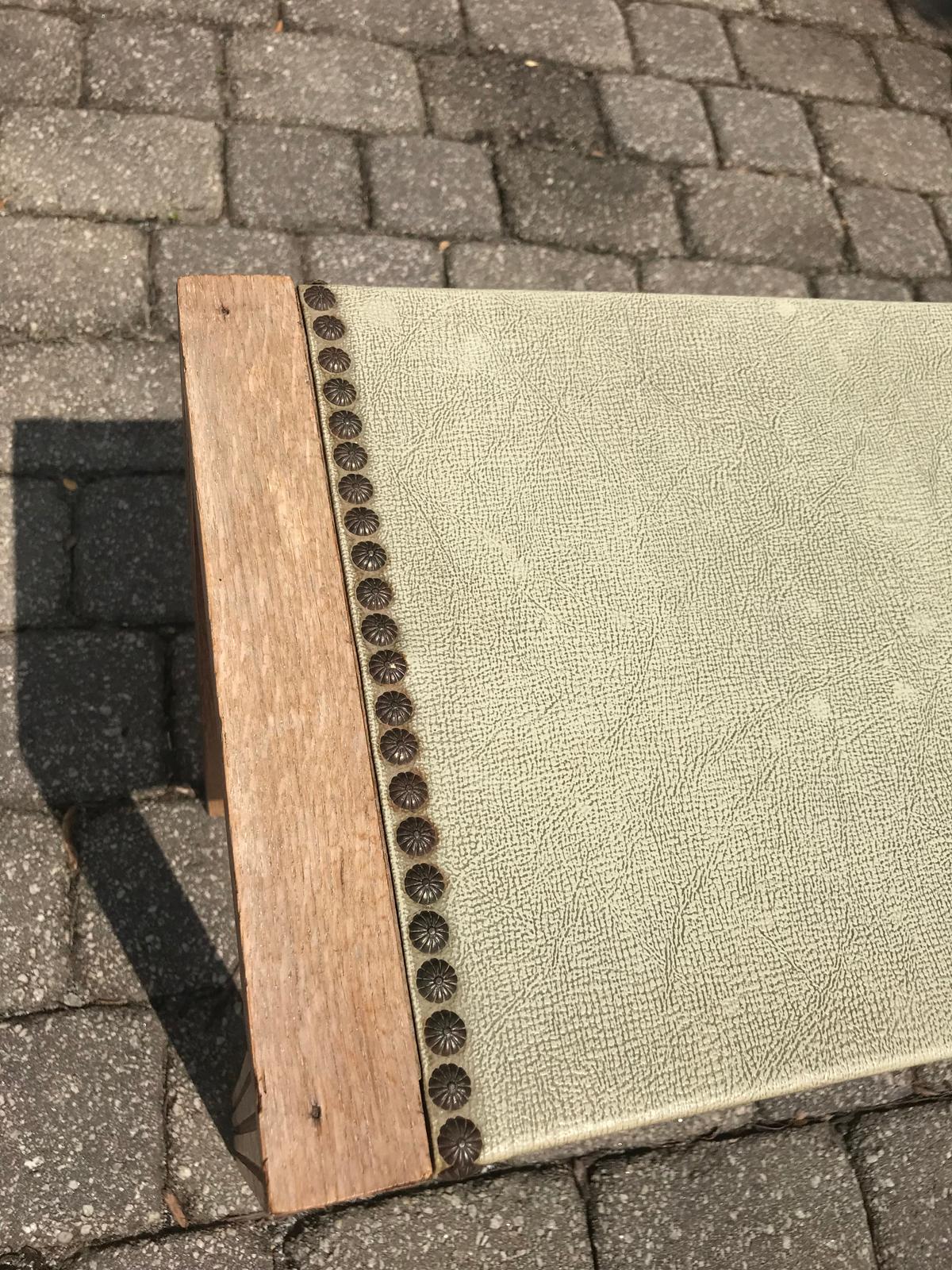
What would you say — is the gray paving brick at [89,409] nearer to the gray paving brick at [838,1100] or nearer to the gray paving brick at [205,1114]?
the gray paving brick at [205,1114]

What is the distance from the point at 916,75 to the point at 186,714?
225 cm

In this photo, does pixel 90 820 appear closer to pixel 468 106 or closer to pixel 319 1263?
pixel 319 1263

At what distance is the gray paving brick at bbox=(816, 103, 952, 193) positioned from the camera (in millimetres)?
2336

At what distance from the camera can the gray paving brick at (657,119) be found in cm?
224

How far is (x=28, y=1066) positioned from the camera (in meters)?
1.35

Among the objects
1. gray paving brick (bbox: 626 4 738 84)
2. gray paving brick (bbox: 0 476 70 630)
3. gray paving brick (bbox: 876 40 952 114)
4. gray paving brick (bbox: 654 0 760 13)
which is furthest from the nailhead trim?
gray paving brick (bbox: 876 40 952 114)

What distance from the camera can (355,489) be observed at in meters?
1.03

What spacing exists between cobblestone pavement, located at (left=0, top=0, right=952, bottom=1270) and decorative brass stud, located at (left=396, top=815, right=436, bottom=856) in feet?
2.21

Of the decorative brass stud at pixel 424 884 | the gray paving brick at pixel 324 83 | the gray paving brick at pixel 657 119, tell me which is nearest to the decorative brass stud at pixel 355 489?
the decorative brass stud at pixel 424 884

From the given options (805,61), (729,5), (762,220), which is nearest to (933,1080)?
(762,220)

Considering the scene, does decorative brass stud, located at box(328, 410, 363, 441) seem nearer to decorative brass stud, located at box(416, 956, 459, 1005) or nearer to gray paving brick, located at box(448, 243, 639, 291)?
decorative brass stud, located at box(416, 956, 459, 1005)

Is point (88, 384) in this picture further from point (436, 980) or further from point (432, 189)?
point (436, 980)

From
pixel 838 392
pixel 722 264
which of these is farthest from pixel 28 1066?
pixel 722 264

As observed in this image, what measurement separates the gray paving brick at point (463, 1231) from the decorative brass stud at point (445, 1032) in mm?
664
